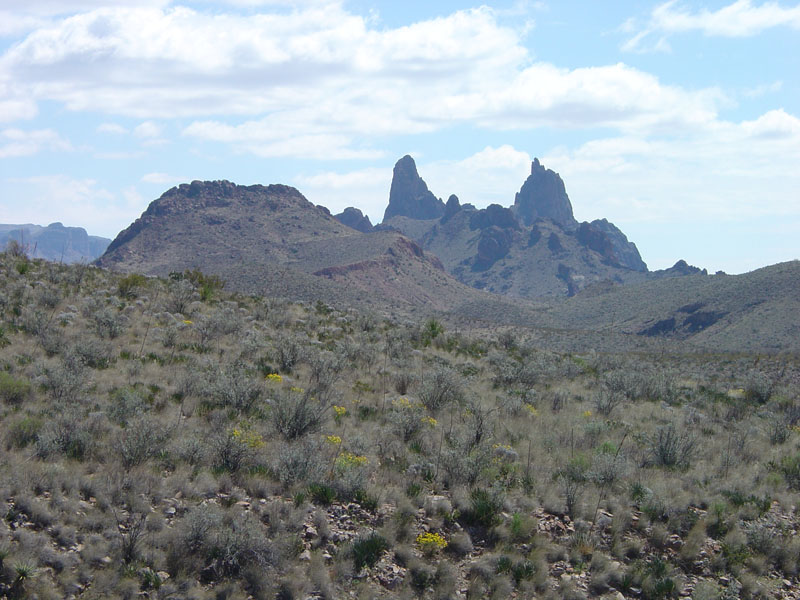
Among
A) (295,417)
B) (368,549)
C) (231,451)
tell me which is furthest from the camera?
(295,417)

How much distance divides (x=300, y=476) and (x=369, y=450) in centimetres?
186

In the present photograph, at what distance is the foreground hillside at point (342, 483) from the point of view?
23.4 ft

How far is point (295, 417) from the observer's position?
10734 mm

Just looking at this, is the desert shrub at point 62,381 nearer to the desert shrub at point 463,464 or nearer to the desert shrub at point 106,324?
the desert shrub at point 106,324

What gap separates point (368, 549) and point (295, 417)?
136 inches

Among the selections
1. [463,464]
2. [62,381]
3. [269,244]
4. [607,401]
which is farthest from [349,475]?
[269,244]

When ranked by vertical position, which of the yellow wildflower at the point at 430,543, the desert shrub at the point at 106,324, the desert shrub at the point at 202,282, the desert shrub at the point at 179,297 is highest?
the desert shrub at the point at 202,282

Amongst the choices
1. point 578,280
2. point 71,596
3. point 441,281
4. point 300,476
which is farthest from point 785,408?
point 578,280

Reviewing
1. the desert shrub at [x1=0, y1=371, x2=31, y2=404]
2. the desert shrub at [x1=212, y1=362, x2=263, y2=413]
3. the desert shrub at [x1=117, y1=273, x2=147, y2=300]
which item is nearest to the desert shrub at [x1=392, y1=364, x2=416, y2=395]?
the desert shrub at [x1=212, y1=362, x2=263, y2=413]

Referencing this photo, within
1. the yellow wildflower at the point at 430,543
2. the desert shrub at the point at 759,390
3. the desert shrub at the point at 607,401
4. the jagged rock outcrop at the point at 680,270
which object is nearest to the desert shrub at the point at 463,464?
the yellow wildflower at the point at 430,543

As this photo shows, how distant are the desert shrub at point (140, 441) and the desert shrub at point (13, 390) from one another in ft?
7.30

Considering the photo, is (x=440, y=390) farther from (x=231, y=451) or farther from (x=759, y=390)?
(x=759, y=390)

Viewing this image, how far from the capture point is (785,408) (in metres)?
18.7

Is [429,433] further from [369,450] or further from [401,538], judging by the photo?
[401,538]
